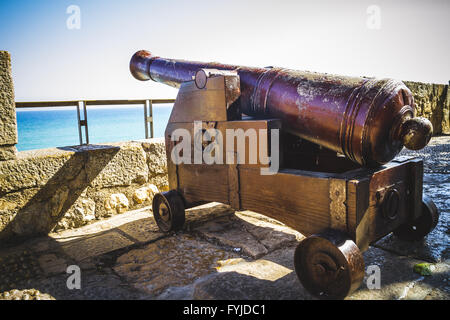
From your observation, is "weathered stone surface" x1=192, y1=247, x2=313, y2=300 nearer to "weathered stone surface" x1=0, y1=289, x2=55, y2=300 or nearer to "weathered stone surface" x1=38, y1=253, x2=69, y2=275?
"weathered stone surface" x1=0, y1=289, x2=55, y2=300

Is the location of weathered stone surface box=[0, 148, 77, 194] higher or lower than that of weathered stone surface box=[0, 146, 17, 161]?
lower

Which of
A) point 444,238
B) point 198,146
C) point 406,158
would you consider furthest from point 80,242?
point 444,238

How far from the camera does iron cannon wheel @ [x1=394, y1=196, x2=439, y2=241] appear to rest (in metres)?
2.42

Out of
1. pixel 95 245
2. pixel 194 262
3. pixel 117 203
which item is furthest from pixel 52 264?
pixel 117 203

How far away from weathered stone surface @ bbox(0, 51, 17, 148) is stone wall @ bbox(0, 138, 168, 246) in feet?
0.68

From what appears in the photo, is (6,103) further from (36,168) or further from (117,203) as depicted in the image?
(117,203)

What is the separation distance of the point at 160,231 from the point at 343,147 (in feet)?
6.01

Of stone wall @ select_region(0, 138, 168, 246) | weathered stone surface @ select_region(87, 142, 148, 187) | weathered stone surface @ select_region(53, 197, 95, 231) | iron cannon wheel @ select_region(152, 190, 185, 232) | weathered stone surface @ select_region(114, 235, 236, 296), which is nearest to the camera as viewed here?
weathered stone surface @ select_region(114, 235, 236, 296)

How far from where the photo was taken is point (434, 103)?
884cm

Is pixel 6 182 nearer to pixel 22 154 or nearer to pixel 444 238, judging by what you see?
pixel 22 154

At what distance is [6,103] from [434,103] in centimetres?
969

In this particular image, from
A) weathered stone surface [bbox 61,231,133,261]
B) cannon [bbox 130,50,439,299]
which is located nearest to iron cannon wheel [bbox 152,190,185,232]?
cannon [bbox 130,50,439,299]

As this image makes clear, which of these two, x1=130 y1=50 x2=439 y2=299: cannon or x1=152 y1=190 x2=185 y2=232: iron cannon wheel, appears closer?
x1=130 y1=50 x2=439 y2=299: cannon

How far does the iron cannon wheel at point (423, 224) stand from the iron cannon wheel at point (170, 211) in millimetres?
1801
